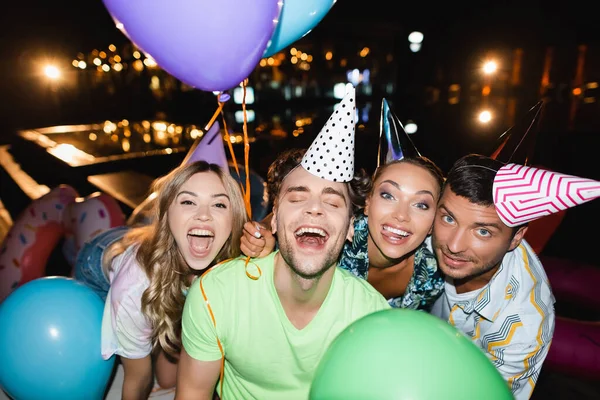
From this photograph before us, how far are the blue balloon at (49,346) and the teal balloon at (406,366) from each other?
5.11 ft

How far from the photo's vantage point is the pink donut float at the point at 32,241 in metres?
3.20

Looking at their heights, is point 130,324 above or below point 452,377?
below

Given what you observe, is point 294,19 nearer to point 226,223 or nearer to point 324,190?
point 324,190

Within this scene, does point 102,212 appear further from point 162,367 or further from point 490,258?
point 490,258

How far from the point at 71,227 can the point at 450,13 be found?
12.9 metres

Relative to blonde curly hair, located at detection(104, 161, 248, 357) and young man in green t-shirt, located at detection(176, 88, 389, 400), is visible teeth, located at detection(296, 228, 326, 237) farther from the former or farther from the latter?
blonde curly hair, located at detection(104, 161, 248, 357)

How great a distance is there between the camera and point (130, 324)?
2014mm

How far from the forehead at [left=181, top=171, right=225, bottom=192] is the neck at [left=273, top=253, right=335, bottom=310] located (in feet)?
1.91

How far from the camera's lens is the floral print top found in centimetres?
230

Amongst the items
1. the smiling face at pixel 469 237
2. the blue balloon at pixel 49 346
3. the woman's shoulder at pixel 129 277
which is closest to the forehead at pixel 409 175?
the smiling face at pixel 469 237

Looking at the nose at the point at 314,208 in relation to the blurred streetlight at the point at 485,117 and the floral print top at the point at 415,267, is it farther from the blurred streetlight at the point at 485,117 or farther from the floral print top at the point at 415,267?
the blurred streetlight at the point at 485,117

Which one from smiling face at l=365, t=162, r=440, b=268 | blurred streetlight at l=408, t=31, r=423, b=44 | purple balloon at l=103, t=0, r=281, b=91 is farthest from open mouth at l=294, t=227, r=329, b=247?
blurred streetlight at l=408, t=31, r=423, b=44

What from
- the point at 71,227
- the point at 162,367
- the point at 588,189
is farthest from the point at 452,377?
the point at 71,227

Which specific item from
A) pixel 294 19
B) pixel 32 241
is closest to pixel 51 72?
pixel 32 241
